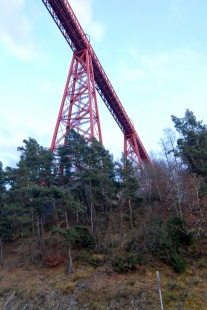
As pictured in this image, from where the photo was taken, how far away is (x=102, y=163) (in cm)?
1756

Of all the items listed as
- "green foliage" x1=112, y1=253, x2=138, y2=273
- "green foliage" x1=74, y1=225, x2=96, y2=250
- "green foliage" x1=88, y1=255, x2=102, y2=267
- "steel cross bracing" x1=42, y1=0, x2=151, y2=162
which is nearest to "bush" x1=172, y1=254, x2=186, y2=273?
"green foliage" x1=112, y1=253, x2=138, y2=273

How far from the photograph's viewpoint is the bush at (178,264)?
11148 mm

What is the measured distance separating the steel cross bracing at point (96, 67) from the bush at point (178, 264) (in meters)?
20.3

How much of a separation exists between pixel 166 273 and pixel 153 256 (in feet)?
4.10

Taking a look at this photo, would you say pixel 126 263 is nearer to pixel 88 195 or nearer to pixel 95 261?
pixel 95 261

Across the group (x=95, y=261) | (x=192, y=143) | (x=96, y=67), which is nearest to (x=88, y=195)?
(x=95, y=261)

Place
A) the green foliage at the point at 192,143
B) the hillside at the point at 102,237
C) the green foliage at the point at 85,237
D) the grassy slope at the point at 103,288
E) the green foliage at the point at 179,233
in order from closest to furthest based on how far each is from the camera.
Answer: the grassy slope at the point at 103,288, the hillside at the point at 102,237, the green foliage at the point at 179,233, the green foliage at the point at 85,237, the green foliage at the point at 192,143

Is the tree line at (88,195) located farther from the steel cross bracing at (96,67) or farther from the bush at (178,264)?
the steel cross bracing at (96,67)

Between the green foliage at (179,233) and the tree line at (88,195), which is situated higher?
the tree line at (88,195)

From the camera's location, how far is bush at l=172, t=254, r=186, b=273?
36.6 ft

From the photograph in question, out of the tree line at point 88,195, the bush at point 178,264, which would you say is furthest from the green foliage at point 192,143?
the bush at point 178,264

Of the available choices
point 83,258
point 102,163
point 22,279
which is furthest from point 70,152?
point 22,279

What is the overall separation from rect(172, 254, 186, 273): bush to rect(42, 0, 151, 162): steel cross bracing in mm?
20274

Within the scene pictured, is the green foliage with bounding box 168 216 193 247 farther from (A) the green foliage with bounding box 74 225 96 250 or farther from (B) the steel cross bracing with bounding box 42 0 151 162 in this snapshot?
(B) the steel cross bracing with bounding box 42 0 151 162
